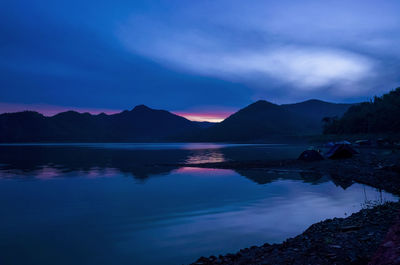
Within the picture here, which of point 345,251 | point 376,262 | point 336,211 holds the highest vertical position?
point 376,262

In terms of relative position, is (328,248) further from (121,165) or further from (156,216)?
(121,165)

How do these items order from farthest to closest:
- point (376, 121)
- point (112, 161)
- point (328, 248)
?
point (376, 121)
point (112, 161)
point (328, 248)

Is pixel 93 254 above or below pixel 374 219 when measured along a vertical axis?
below

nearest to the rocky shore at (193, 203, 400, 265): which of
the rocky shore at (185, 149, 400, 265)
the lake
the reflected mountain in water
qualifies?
the rocky shore at (185, 149, 400, 265)

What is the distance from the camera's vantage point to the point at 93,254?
8672mm

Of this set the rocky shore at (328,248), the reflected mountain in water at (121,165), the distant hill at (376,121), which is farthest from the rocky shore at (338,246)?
the distant hill at (376,121)

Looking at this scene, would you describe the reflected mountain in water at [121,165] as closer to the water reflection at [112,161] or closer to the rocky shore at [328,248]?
the water reflection at [112,161]

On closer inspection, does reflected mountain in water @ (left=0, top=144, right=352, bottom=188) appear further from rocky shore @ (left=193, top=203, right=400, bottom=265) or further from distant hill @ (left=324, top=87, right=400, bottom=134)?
distant hill @ (left=324, top=87, right=400, bottom=134)

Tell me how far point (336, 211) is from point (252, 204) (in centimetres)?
425

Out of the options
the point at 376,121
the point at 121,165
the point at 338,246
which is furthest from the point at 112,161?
the point at 376,121

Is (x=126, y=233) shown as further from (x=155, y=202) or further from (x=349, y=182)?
(x=349, y=182)

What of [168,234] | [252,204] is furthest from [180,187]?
[168,234]

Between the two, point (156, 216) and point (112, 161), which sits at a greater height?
point (112, 161)

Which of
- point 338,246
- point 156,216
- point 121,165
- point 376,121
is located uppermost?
point 376,121
